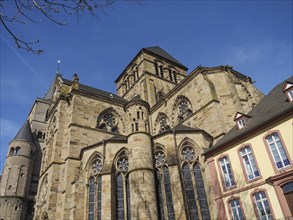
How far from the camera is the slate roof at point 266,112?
12299 millimetres

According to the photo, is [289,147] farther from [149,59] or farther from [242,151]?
[149,59]

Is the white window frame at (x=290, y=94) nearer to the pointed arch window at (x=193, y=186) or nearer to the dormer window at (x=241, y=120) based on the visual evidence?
the dormer window at (x=241, y=120)

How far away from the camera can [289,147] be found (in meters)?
11.2

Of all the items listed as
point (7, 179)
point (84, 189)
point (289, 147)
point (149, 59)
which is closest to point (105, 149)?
point (84, 189)

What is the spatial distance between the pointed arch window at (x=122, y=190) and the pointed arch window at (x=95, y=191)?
1255 millimetres

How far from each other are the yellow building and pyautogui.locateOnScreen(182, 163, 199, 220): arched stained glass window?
1317 mm

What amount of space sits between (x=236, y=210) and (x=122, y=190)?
6.72 m

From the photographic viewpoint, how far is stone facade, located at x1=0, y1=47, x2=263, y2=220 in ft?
47.5

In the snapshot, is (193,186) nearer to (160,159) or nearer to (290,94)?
(160,159)

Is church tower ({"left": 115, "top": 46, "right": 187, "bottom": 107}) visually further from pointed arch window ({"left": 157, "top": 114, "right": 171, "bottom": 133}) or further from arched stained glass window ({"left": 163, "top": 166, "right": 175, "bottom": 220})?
arched stained glass window ({"left": 163, "top": 166, "right": 175, "bottom": 220})

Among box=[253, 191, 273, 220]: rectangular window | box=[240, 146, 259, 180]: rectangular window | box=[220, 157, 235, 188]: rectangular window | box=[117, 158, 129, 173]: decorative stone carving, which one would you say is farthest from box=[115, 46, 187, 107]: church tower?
box=[253, 191, 273, 220]: rectangular window

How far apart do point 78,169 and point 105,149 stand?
3226 millimetres

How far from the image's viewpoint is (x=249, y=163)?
1280 cm

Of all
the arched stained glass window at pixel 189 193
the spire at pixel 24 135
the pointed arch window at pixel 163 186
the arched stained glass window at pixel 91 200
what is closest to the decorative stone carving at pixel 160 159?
the pointed arch window at pixel 163 186
